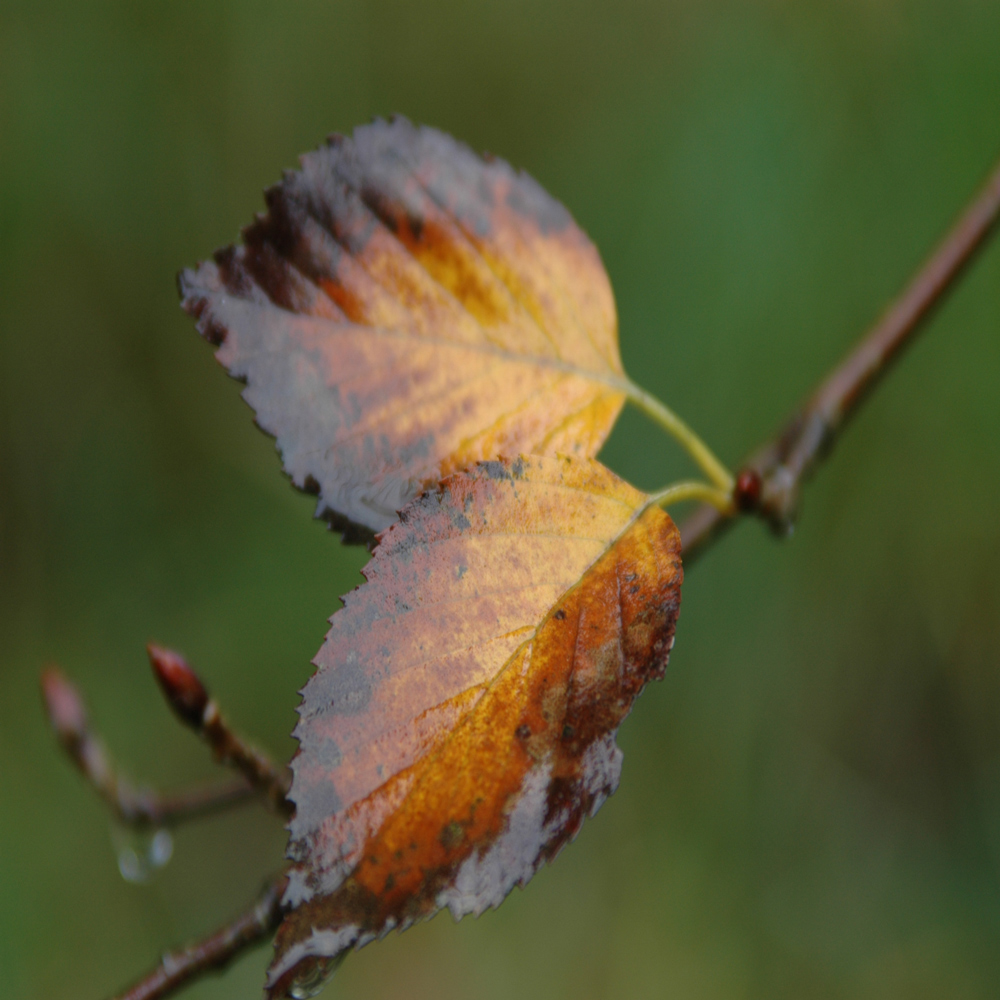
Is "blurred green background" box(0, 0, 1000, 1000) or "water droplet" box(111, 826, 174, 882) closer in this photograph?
"water droplet" box(111, 826, 174, 882)

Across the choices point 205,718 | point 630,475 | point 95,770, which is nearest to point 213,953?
point 205,718

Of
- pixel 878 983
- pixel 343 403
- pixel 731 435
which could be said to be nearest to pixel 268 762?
pixel 343 403

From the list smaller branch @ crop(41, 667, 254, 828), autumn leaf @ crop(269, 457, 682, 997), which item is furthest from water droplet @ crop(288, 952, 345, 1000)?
smaller branch @ crop(41, 667, 254, 828)

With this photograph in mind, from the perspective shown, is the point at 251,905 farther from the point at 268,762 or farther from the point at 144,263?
the point at 144,263

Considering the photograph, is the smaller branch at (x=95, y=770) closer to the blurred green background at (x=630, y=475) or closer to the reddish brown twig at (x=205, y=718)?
the reddish brown twig at (x=205, y=718)

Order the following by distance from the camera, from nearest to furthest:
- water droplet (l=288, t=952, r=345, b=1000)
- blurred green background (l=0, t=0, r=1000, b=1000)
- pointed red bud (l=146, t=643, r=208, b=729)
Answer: water droplet (l=288, t=952, r=345, b=1000)
pointed red bud (l=146, t=643, r=208, b=729)
blurred green background (l=0, t=0, r=1000, b=1000)

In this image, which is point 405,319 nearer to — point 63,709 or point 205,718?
point 205,718

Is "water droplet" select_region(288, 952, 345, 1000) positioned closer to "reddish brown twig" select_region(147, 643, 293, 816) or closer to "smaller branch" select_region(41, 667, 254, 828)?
"reddish brown twig" select_region(147, 643, 293, 816)
